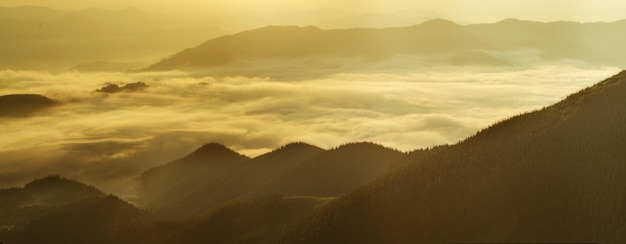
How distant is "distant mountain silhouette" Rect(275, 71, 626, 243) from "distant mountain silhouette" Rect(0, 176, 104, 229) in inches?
4043

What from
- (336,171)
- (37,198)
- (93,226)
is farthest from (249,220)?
(37,198)

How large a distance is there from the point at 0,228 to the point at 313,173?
253 ft

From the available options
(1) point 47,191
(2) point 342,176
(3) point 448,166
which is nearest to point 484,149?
(3) point 448,166

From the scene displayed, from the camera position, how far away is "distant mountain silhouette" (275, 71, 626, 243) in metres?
56.6

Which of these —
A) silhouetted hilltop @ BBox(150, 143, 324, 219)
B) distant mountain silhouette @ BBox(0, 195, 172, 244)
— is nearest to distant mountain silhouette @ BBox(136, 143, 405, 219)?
silhouetted hilltop @ BBox(150, 143, 324, 219)

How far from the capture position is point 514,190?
6238cm

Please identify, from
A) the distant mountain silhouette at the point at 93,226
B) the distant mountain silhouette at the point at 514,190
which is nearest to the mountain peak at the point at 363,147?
the distant mountain silhouette at the point at 93,226

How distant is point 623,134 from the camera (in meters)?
65.8

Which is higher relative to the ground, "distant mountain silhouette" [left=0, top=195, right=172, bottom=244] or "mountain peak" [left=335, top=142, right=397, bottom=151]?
"mountain peak" [left=335, top=142, right=397, bottom=151]

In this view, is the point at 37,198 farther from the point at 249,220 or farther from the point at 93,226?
the point at 249,220

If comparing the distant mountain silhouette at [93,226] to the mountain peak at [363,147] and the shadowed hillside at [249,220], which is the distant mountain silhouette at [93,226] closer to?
the shadowed hillside at [249,220]

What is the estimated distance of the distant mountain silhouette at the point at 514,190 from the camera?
56.6 meters

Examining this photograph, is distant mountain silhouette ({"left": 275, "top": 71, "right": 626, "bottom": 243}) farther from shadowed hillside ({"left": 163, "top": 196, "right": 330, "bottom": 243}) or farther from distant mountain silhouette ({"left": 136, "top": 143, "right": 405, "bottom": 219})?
distant mountain silhouette ({"left": 136, "top": 143, "right": 405, "bottom": 219})

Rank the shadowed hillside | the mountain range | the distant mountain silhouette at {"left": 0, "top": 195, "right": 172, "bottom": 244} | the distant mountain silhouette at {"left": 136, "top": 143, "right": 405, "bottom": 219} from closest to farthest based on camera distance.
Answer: the mountain range < the shadowed hillside < the distant mountain silhouette at {"left": 0, "top": 195, "right": 172, "bottom": 244} < the distant mountain silhouette at {"left": 136, "top": 143, "right": 405, "bottom": 219}
